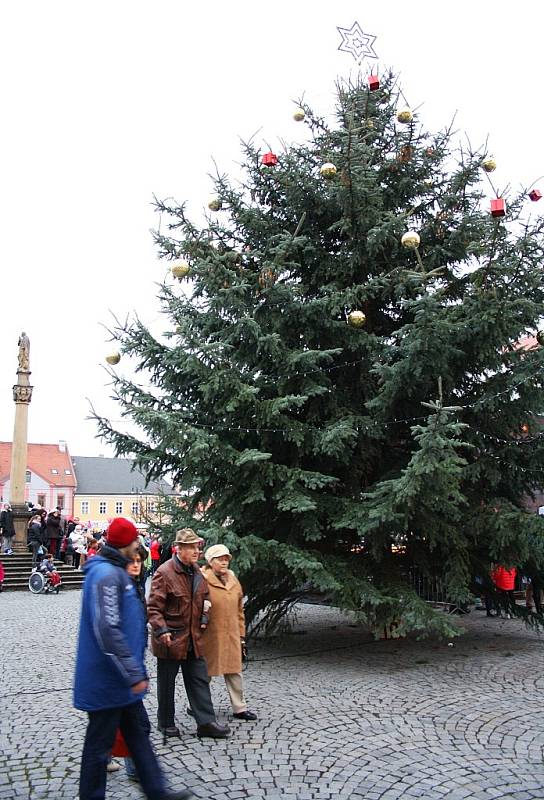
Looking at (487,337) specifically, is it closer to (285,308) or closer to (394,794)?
(285,308)

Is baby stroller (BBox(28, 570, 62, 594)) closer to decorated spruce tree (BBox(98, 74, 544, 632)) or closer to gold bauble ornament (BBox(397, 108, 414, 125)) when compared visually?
decorated spruce tree (BBox(98, 74, 544, 632))

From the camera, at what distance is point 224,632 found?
6133 mm

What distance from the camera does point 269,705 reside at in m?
6.62

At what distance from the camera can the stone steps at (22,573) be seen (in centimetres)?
1945

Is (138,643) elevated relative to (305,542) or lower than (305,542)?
lower

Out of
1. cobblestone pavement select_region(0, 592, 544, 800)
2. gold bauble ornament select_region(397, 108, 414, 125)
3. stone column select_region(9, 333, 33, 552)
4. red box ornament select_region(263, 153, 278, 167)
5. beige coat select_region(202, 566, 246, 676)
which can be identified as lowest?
cobblestone pavement select_region(0, 592, 544, 800)

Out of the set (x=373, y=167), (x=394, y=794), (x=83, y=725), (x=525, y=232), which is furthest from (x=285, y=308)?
(x=394, y=794)

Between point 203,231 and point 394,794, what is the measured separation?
7.53 meters

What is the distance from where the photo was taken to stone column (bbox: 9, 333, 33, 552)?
73.9 feet

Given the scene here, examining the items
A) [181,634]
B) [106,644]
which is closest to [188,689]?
[181,634]

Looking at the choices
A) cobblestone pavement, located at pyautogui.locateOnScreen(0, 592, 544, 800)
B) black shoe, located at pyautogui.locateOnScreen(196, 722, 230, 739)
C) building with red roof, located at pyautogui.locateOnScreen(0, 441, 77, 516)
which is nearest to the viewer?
cobblestone pavement, located at pyautogui.locateOnScreen(0, 592, 544, 800)

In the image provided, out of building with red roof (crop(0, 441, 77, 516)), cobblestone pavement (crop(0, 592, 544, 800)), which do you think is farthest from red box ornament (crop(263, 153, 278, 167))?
building with red roof (crop(0, 441, 77, 516))

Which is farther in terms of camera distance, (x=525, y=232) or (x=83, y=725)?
(x=525, y=232)

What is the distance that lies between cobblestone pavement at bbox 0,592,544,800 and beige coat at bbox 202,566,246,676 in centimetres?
53
